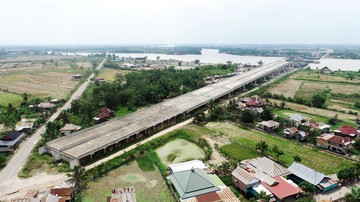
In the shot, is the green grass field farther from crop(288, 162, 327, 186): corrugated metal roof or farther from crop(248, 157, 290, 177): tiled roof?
crop(288, 162, 327, 186): corrugated metal roof

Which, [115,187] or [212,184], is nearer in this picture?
[212,184]

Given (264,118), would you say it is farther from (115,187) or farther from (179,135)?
(115,187)

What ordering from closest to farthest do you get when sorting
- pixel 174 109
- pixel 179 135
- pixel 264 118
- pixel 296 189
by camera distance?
pixel 296 189, pixel 179 135, pixel 264 118, pixel 174 109

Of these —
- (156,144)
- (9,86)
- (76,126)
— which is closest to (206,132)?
(156,144)

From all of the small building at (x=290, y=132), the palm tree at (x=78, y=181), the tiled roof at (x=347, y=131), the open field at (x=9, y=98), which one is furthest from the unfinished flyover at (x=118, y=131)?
the open field at (x=9, y=98)

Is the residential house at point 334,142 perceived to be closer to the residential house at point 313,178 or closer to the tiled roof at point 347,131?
the tiled roof at point 347,131

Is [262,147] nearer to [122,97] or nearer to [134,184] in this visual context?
[134,184]

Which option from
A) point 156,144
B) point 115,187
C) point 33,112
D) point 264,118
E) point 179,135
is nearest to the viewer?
point 115,187
